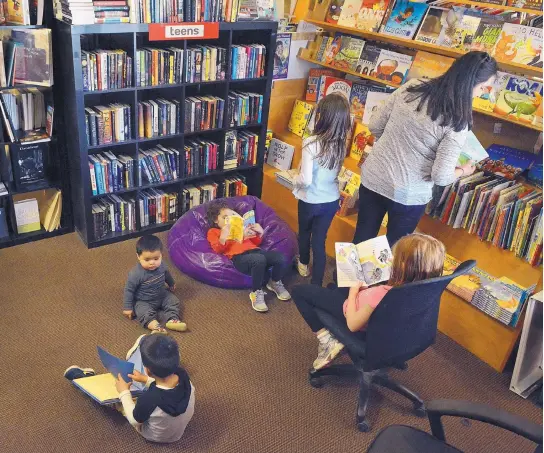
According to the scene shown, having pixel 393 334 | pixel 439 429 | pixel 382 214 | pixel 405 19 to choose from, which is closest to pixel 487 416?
pixel 439 429

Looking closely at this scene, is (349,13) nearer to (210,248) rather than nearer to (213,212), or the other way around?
(213,212)

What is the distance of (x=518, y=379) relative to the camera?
8.43ft

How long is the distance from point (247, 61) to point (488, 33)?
4.89ft

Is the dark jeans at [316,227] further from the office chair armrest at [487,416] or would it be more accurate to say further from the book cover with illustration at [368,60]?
the office chair armrest at [487,416]

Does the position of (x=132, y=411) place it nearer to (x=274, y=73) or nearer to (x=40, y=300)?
(x=40, y=300)

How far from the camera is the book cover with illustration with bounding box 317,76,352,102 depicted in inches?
148

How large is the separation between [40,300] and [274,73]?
7.35ft

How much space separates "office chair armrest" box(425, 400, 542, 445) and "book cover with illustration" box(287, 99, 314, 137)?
8.73 ft

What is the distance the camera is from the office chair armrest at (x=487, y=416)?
57.7 inches

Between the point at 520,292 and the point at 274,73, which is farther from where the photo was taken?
the point at 274,73

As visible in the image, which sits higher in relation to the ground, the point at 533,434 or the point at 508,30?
the point at 508,30

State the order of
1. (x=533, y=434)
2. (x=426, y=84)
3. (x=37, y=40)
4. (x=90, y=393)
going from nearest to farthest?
(x=533, y=434) < (x=90, y=393) < (x=426, y=84) < (x=37, y=40)

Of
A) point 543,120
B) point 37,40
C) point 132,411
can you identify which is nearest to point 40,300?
point 132,411

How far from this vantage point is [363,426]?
2275mm
